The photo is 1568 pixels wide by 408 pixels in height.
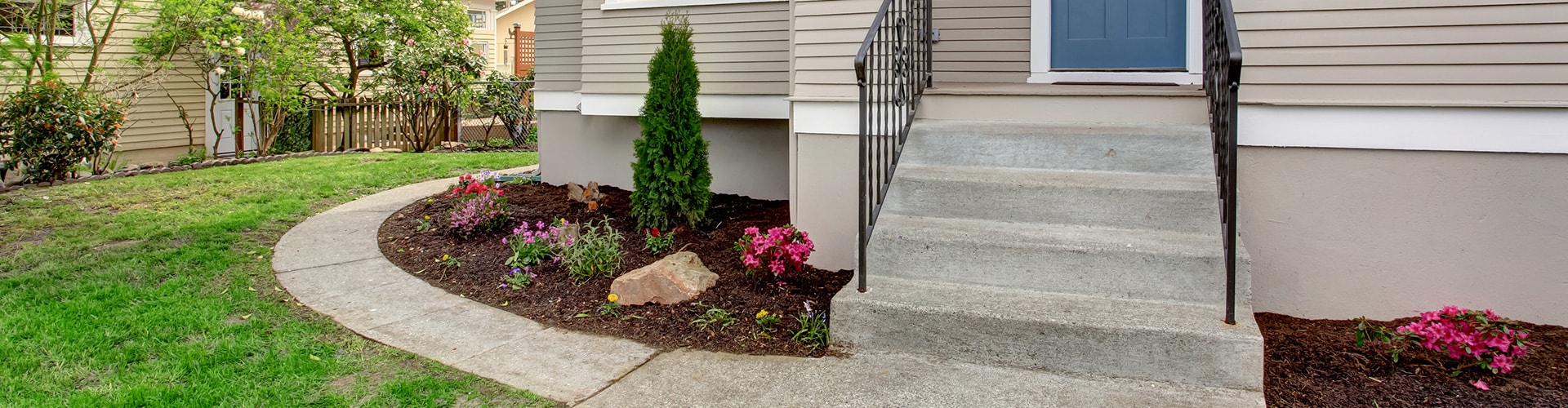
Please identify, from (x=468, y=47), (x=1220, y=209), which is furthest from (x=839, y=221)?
(x=468, y=47)

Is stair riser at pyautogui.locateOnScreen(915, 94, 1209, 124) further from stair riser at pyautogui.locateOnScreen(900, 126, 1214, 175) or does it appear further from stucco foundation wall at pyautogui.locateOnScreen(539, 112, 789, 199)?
stucco foundation wall at pyautogui.locateOnScreen(539, 112, 789, 199)

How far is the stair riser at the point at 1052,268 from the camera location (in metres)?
3.48

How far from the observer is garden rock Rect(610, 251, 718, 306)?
172 inches

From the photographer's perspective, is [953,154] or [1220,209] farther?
[953,154]

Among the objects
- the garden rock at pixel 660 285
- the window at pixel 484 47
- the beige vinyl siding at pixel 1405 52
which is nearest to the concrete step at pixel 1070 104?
the beige vinyl siding at pixel 1405 52

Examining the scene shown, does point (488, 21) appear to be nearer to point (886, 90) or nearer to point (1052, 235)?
point (886, 90)

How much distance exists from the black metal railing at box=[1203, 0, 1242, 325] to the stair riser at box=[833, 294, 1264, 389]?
19 centimetres

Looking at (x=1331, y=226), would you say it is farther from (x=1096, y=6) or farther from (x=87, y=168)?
(x=87, y=168)

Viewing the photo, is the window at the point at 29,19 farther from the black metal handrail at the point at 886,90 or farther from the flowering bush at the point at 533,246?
the black metal handrail at the point at 886,90

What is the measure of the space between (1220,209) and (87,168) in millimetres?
9540

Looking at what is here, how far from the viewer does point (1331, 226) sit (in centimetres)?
397

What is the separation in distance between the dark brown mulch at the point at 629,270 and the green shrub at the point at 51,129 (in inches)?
146

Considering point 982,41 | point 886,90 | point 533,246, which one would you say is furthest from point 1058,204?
point 533,246

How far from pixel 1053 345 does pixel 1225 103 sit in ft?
3.73
